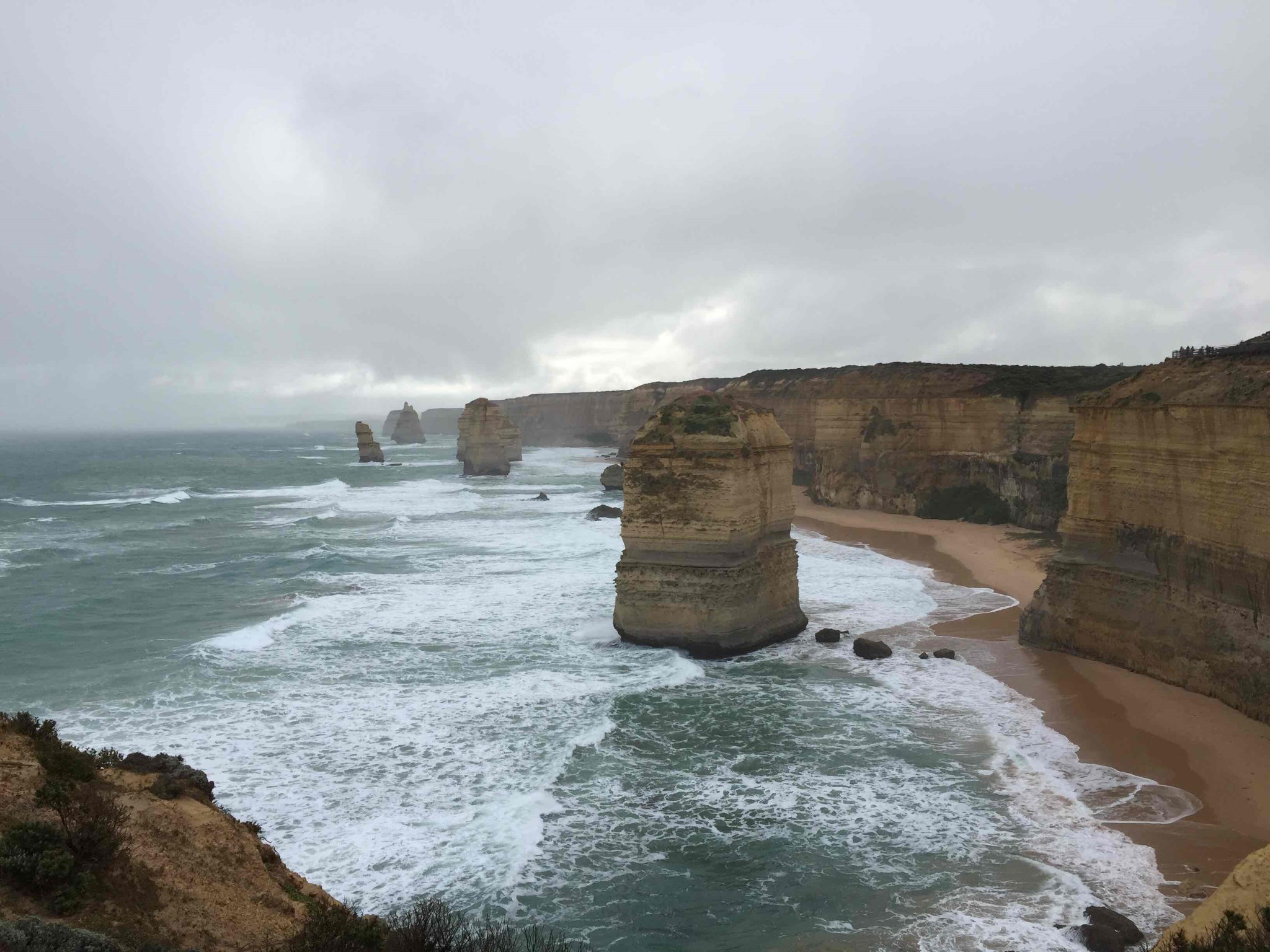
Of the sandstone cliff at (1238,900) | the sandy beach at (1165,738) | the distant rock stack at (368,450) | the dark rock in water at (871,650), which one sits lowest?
the sandy beach at (1165,738)

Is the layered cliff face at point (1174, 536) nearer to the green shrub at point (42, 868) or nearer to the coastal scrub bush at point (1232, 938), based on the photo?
the coastal scrub bush at point (1232, 938)

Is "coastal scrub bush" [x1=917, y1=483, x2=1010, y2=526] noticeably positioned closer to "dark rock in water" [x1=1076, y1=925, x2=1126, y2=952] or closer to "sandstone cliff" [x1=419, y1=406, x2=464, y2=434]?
"dark rock in water" [x1=1076, y1=925, x2=1126, y2=952]

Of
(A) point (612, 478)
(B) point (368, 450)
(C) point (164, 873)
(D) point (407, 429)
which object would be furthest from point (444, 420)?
(C) point (164, 873)

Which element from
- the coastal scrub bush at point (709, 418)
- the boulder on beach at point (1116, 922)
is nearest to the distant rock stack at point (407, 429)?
the coastal scrub bush at point (709, 418)

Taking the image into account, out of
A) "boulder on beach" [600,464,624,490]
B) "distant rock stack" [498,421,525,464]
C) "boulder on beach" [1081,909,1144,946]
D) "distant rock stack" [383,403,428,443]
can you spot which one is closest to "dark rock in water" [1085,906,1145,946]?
"boulder on beach" [1081,909,1144,946]

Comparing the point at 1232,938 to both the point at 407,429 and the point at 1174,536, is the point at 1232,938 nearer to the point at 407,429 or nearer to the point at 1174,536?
the point at 1174,536
